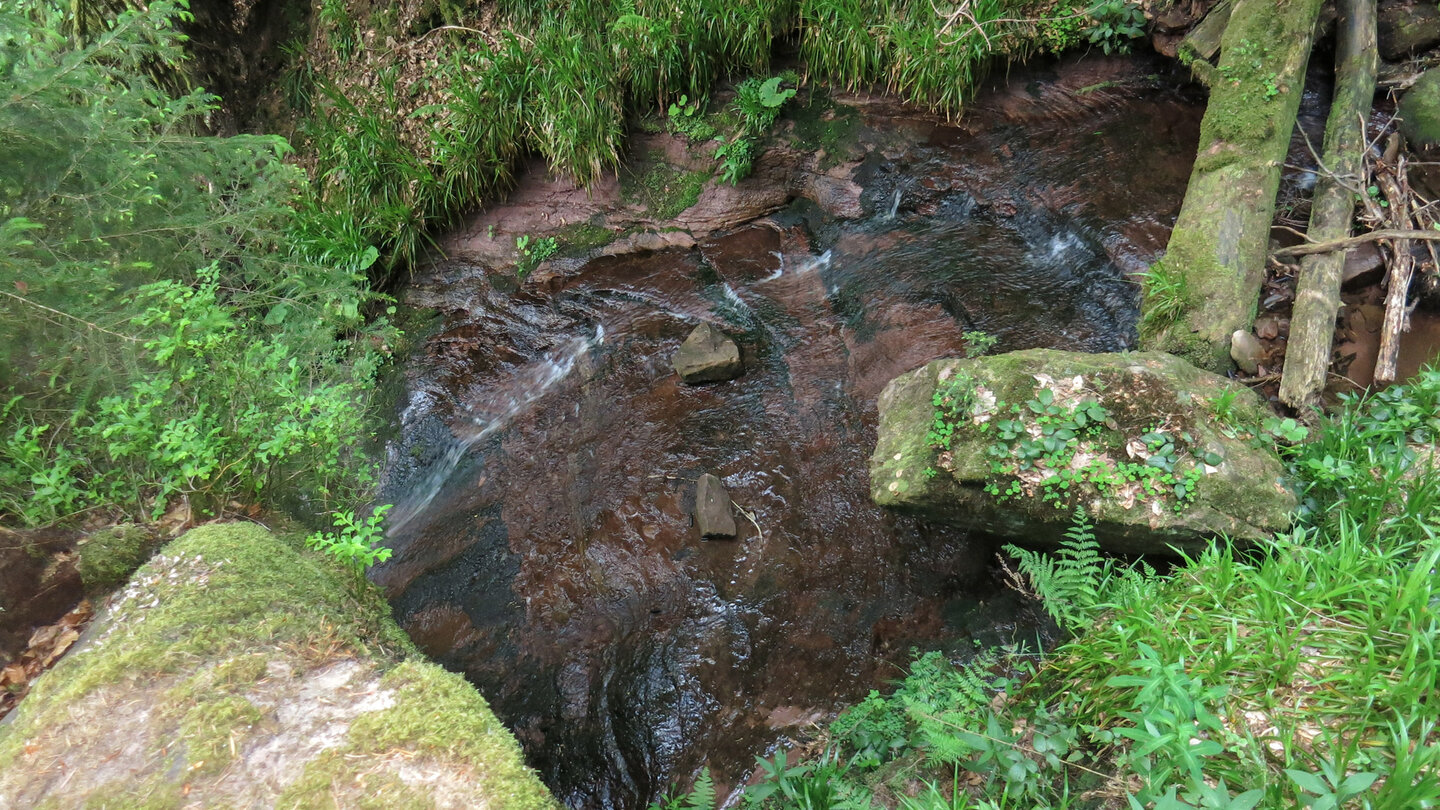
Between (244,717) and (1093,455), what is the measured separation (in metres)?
3.33

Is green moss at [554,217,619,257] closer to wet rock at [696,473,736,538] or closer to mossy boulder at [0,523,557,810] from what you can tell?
wet rock at [696,473,736,538]

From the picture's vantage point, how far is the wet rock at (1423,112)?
4125 mm

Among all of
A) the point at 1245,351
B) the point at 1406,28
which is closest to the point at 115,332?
the point at 1245,351

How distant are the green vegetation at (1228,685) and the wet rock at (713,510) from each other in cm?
126

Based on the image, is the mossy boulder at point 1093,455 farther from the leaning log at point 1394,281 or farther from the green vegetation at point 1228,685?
the leaning log at point 1394,281

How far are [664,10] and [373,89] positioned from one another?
10.0 ft

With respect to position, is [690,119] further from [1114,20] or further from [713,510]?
[713,510]

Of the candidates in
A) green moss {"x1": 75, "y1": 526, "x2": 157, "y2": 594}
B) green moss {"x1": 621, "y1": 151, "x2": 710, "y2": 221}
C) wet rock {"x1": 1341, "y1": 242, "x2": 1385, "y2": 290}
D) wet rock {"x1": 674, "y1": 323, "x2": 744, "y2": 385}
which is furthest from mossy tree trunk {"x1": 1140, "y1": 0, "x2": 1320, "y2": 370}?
green moss {"x1": 75, "y1": 526, "x2": 157, "y2": 594}

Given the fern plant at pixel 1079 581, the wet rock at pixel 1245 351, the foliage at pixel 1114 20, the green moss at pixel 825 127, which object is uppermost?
the foliage at pixel 1114 20

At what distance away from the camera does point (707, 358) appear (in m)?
4.71

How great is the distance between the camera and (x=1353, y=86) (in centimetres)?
428

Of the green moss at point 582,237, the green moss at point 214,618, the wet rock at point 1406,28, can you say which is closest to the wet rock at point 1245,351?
the wet rock at point 1406,28

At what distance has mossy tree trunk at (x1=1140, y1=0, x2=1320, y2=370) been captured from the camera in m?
3.60

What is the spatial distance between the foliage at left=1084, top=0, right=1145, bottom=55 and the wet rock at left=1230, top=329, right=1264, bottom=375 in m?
3.08
